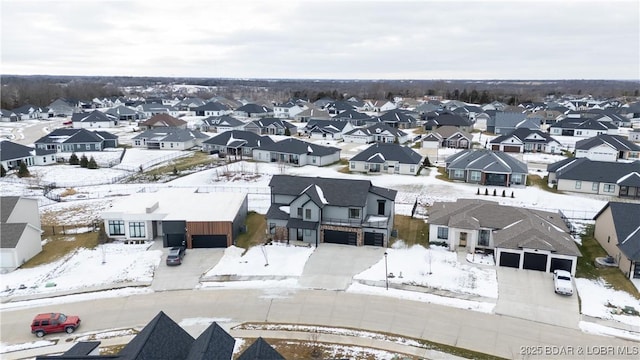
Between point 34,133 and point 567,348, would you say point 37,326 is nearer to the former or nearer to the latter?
point 567,348

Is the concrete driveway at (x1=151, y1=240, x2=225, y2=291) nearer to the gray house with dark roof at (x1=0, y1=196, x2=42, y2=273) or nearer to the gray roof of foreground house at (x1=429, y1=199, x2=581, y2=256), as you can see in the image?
the gray house with dark roof at (x1=0, y1=196, x2=42, y2=273)

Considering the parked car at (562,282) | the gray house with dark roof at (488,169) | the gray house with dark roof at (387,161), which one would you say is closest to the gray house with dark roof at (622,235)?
the parked car at (562,282)

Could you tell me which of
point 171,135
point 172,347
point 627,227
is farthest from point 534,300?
point 171,135

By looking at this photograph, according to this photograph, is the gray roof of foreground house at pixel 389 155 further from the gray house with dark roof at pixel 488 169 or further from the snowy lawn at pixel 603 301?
the snowy lawn at pixel 603 301

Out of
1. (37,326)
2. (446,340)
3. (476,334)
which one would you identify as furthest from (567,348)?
(37,326)

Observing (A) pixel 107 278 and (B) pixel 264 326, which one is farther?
(A) pixel 107 278

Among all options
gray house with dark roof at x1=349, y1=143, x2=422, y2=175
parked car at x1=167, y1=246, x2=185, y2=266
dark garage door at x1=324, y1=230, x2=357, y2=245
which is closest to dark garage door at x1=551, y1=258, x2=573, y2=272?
dark garage door at x1=324, y1=230, x2=357, y2=245
